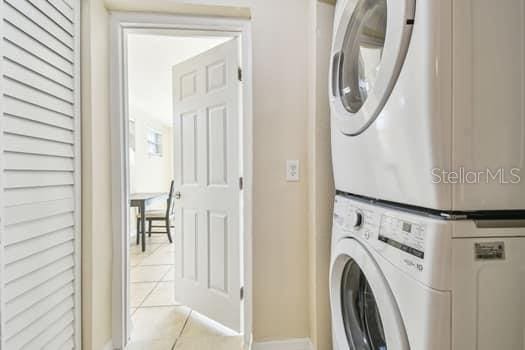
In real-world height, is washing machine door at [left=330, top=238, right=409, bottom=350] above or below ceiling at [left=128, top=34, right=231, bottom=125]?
below

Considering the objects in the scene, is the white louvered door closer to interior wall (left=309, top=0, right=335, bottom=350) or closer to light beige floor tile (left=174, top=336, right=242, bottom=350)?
light beige floor tile (left=174, top=336, right=242, bottom=350)

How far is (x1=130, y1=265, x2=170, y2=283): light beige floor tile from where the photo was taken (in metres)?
2.74

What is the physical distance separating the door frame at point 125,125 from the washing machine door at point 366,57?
64 centimetres

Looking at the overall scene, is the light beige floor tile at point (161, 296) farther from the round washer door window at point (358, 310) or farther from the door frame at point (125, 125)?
the round washer door window at point (358, 310)

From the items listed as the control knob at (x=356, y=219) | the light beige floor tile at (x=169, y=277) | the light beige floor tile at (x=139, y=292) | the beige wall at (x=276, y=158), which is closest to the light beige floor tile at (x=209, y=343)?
the beige wall at (x=276, y=158)

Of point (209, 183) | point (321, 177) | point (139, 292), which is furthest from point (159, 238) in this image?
point (321, 177)

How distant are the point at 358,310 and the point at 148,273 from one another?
8.05ft

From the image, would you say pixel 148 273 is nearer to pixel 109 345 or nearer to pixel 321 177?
pixel 109 345

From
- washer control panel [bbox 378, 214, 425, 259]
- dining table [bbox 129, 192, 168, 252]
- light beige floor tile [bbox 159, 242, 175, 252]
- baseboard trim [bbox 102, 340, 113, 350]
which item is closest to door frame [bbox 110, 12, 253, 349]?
baseboard trim [bbox 102, 340, 113, 350]

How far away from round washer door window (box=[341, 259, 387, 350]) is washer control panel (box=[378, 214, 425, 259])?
31cm

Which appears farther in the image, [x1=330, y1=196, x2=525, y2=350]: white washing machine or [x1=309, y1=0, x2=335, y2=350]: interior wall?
[x1=309, y1=0, x2=335, y2=350]: interior wall

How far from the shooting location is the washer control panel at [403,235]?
0.63 meters

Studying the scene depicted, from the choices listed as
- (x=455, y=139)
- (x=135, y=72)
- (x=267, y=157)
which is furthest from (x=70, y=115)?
(x=135, y=72)

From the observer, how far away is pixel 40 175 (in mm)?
1158
